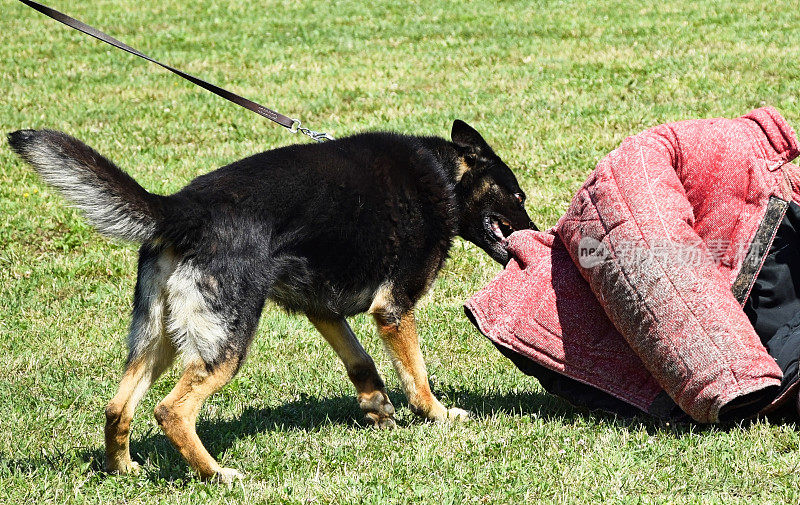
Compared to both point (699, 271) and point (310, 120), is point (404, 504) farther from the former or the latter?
point (310, 120)

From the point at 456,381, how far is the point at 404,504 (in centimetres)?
162

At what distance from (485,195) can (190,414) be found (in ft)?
7.27

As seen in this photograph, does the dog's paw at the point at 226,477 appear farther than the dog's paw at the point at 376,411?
No

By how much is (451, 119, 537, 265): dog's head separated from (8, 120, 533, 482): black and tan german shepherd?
211 mm

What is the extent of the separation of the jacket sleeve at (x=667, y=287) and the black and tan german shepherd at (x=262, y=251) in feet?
3.16

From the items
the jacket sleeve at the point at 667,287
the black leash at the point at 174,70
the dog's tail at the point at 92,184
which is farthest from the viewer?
the black leash at the point at 174,70

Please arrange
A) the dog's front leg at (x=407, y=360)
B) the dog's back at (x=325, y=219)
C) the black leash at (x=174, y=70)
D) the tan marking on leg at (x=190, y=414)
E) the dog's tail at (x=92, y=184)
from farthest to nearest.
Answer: the dog's front leg at (x=407, y=360) → the black leash at (x=174, y=70) → the dog's back at (x=325, y=219) → the tan marking on leg at (x=190, y=414) → the dog's tail at (x=92, y=184)

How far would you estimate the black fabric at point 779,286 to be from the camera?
3861mm

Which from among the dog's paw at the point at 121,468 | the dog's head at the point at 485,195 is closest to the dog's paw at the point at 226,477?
the dog's paw at the point at 121,468

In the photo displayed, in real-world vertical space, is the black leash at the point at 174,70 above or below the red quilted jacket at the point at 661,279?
above

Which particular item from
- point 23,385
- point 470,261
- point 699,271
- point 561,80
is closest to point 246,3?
point 561,80

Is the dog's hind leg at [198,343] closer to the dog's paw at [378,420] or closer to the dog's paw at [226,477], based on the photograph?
the dog's paw at [226,477]

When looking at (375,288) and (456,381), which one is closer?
(375,288)

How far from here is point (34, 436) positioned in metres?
4.18
